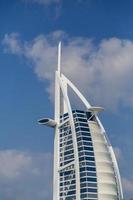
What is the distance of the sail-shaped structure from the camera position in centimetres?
12619

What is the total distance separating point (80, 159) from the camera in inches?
5039

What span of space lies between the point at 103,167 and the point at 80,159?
23.9 ft

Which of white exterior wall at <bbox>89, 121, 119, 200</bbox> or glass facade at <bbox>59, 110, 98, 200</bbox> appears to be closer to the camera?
glass facade at <bbox>59, 110, 98, 200</bbox>

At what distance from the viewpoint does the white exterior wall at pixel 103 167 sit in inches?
5012

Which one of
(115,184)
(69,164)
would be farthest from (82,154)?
(115,184)

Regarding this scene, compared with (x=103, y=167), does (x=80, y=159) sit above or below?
above

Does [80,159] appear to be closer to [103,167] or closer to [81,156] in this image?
[81,156]

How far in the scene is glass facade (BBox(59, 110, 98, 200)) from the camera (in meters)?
126

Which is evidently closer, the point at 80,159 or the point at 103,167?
the point at 80,159

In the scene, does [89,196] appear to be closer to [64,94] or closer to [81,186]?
[81,186]

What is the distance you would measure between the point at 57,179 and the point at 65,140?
37.9 ft

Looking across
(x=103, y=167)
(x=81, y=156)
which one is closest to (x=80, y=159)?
(x=81, y=156)

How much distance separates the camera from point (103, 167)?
129875mm

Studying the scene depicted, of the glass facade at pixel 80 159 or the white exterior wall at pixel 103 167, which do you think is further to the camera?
the white exterior wall at pixel 103 167
